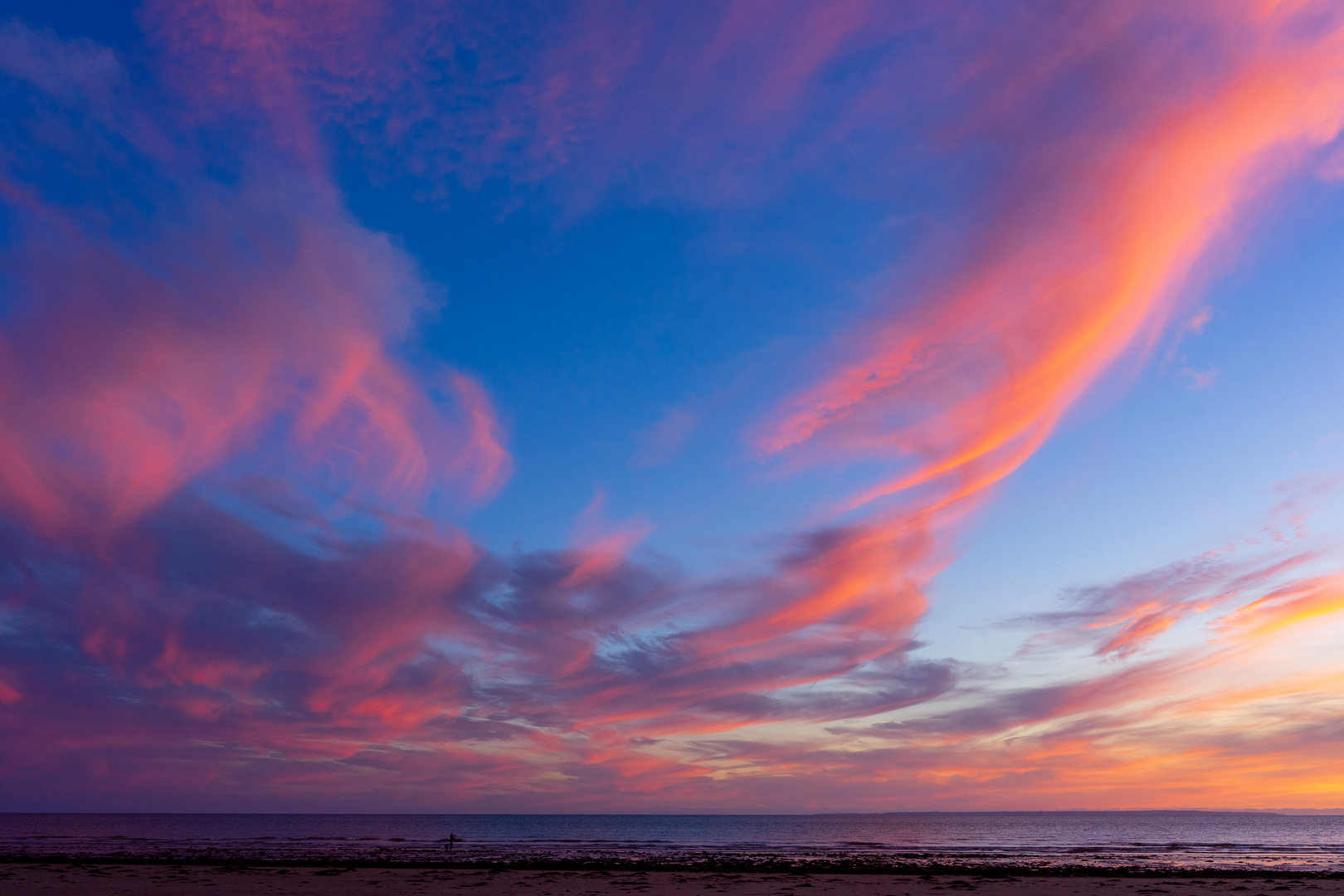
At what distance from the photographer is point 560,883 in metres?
39.6

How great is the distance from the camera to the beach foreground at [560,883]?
1400 inches

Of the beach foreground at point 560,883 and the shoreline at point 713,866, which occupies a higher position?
the beach foreground at point 560,883

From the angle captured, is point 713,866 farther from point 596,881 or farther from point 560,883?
point 560,883

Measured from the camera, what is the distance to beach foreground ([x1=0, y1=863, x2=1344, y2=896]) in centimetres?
3556

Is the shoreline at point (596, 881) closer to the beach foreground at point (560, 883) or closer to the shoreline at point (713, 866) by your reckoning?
the beach foreground at point (560, 883)

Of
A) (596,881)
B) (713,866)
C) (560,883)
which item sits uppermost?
(560,883)

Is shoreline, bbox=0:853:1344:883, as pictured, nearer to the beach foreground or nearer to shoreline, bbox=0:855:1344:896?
shoreline, bbox=0:855:1344:896

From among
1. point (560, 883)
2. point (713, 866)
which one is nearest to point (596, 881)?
point (560, 883)

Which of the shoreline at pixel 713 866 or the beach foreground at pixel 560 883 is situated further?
the shoreline at pixel 713 866

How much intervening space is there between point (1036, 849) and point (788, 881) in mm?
49052

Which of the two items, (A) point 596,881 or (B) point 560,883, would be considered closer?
(B) point 560,883

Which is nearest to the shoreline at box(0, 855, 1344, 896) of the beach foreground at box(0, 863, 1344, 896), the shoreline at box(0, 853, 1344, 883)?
the beach foreground at box(0, 863, 1344, 896)

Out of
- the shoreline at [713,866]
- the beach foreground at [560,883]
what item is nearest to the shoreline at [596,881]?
the beach foreground at [560,883]

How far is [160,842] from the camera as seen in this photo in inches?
3081
